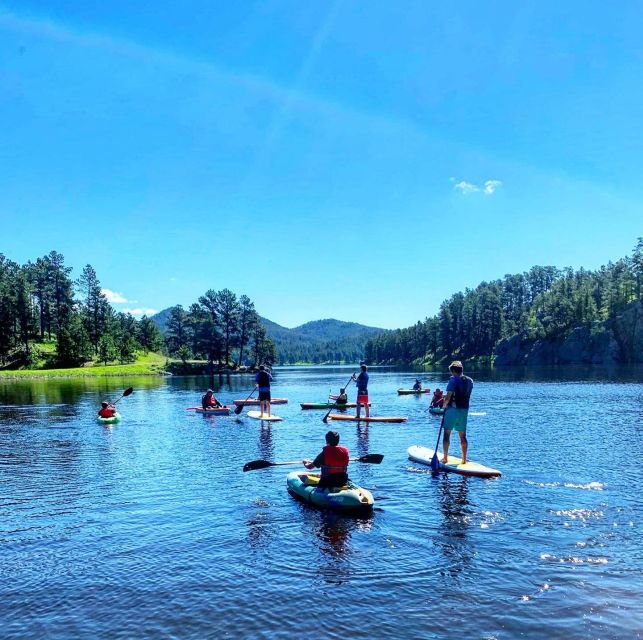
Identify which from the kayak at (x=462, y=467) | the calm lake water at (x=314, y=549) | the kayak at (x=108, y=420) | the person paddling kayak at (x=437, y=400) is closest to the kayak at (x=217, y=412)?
the kayak at (x=108, y=420)

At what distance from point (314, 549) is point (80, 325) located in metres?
125

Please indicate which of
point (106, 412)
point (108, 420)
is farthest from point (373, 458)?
point (106, 412)

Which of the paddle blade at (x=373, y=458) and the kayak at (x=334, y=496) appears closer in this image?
the kayak at (x=334, y=496)

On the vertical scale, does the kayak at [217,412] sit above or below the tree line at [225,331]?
below

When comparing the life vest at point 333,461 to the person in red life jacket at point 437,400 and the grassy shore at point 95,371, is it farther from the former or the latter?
the grassy shore at point 95,371

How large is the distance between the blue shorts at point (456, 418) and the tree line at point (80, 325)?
115 metres

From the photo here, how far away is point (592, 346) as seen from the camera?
147500 mm

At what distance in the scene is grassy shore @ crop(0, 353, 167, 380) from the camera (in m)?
105

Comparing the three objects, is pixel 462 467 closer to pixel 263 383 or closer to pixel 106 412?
pixel 263 383

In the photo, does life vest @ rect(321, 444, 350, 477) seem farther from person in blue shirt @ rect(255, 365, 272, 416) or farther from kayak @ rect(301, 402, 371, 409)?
kayak @ rect(301, 402, 371, 409)

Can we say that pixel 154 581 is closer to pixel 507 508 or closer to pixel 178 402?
pixel 507 508

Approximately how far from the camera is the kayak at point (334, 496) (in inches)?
568

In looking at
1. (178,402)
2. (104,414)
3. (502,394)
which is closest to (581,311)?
(502,394)

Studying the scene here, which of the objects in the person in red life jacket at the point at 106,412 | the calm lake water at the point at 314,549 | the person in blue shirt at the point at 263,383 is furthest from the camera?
the person in red life jacket at the point at 106,412
